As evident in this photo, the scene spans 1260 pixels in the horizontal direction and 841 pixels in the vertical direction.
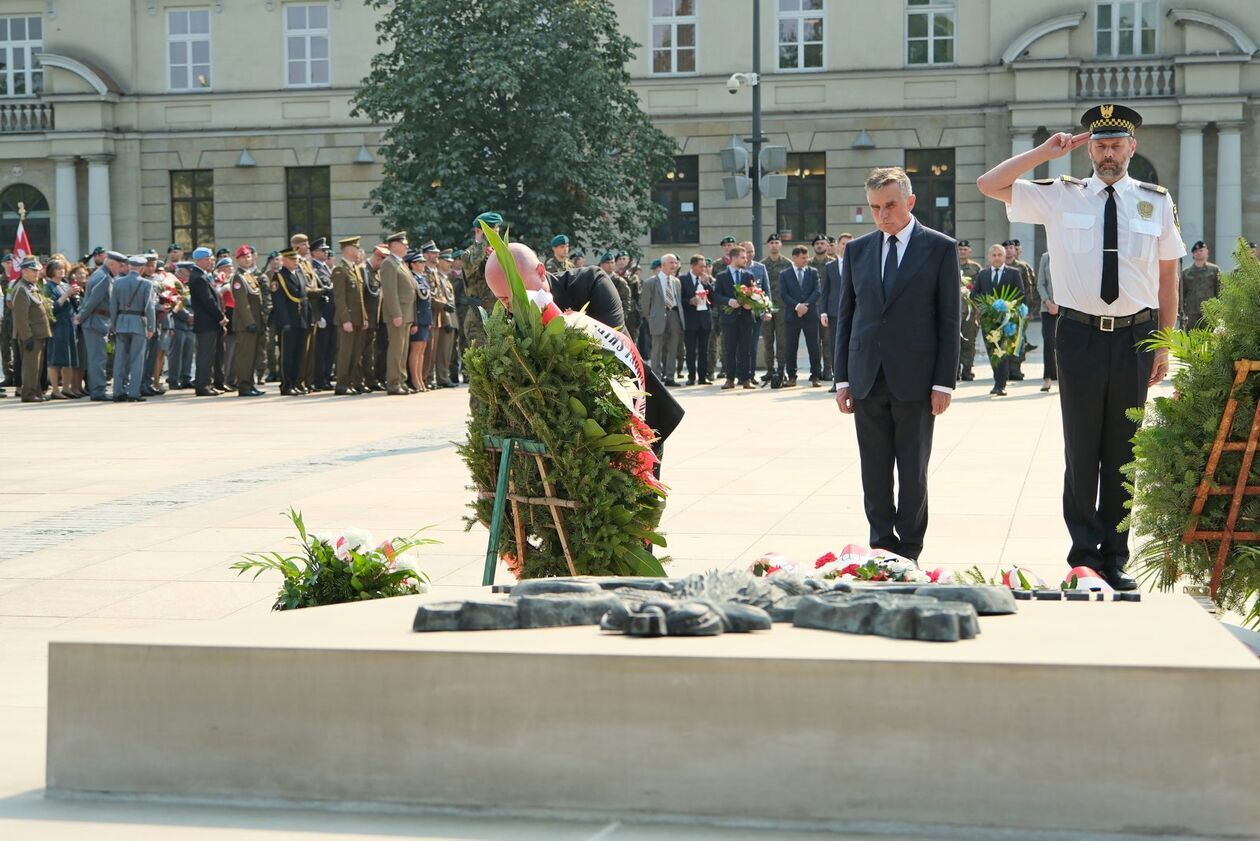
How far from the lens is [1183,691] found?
13.4ft

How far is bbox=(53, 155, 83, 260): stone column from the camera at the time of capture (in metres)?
42.3

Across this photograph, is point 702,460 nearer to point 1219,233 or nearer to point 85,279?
point 85,279

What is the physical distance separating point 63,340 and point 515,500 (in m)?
18.5

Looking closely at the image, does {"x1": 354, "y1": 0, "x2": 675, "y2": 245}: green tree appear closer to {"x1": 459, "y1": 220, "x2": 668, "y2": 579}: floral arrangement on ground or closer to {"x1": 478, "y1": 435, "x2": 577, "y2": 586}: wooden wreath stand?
{"x1": 459, "y1": 220, "x2": 668, "y2": 579}: floral arrangement on ground

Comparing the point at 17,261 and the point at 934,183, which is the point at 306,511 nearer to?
the point at 17,261

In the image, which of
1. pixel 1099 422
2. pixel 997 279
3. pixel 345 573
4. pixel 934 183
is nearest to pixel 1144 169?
pixel 934 183

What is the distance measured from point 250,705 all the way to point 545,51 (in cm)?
3134

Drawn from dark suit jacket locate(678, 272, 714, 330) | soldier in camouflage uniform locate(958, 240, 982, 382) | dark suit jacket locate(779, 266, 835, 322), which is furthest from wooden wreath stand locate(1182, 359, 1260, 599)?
dark suit jacket locate(678, 272, 714, 330)

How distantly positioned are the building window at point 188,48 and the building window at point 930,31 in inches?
645

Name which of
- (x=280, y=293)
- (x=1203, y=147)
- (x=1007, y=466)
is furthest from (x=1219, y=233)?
(x=1007, y=466)

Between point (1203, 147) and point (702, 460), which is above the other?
point (1203, 147)

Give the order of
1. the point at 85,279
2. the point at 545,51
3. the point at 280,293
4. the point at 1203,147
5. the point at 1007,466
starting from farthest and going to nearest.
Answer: the point at 1203,147, the point at 545,51, the point at 85,279, the point at 280,293, the point at 1007,466

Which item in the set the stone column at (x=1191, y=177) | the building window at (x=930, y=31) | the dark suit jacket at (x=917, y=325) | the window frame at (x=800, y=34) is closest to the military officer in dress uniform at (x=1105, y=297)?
the dark suit jacket at (x=917, y=325)

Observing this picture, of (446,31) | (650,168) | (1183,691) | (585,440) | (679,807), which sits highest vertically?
(446,31)
